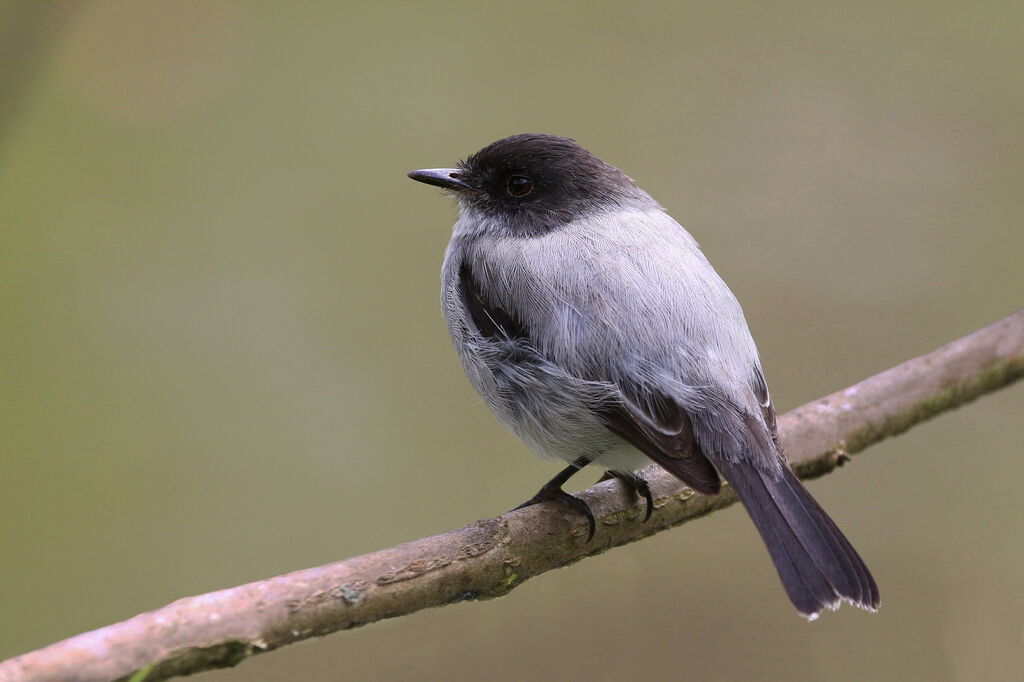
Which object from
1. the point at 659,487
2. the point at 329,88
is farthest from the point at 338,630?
the point at 329,88

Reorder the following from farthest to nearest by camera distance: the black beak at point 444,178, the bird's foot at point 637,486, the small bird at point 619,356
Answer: the black beak at point 444,178 → the bird's foot at point 637,486 → the small bird at point 619,356

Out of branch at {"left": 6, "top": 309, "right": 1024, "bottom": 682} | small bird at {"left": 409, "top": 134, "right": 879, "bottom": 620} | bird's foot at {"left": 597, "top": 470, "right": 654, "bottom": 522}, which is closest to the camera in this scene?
branch at {"left": 6, "top": 309, "right": 1024, "bottom": 682}

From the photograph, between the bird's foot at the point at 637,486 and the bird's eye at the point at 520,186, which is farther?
the bird's eye at the point at 520,186

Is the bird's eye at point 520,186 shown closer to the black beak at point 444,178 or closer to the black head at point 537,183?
the black head at point 537,183

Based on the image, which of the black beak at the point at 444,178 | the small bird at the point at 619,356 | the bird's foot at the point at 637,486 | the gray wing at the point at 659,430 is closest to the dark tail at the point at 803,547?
the small bird at the point at 619,356

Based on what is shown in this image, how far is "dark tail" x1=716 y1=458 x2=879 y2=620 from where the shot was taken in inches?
97.1

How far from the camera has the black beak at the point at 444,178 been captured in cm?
348

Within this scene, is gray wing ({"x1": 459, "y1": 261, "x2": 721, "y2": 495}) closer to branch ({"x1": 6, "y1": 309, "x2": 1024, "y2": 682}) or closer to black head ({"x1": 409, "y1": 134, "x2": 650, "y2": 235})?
branch ({"x1": 6, "y1": 309, "x2": 1024, "y2": 682})

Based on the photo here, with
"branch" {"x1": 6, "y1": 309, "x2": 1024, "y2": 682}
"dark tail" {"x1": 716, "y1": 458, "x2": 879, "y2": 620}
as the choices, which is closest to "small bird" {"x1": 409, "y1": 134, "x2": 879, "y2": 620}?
"dark tail" {"x1": 716, "y1": 458, "x2": 879, "y2": 620}

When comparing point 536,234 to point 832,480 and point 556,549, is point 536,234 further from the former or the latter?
point 832,480

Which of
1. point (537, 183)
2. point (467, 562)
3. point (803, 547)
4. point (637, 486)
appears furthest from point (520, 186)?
point (803, 547)

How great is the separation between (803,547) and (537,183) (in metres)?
1.51

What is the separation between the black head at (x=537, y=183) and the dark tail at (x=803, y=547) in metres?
1.10

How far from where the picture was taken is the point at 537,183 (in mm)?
3363
